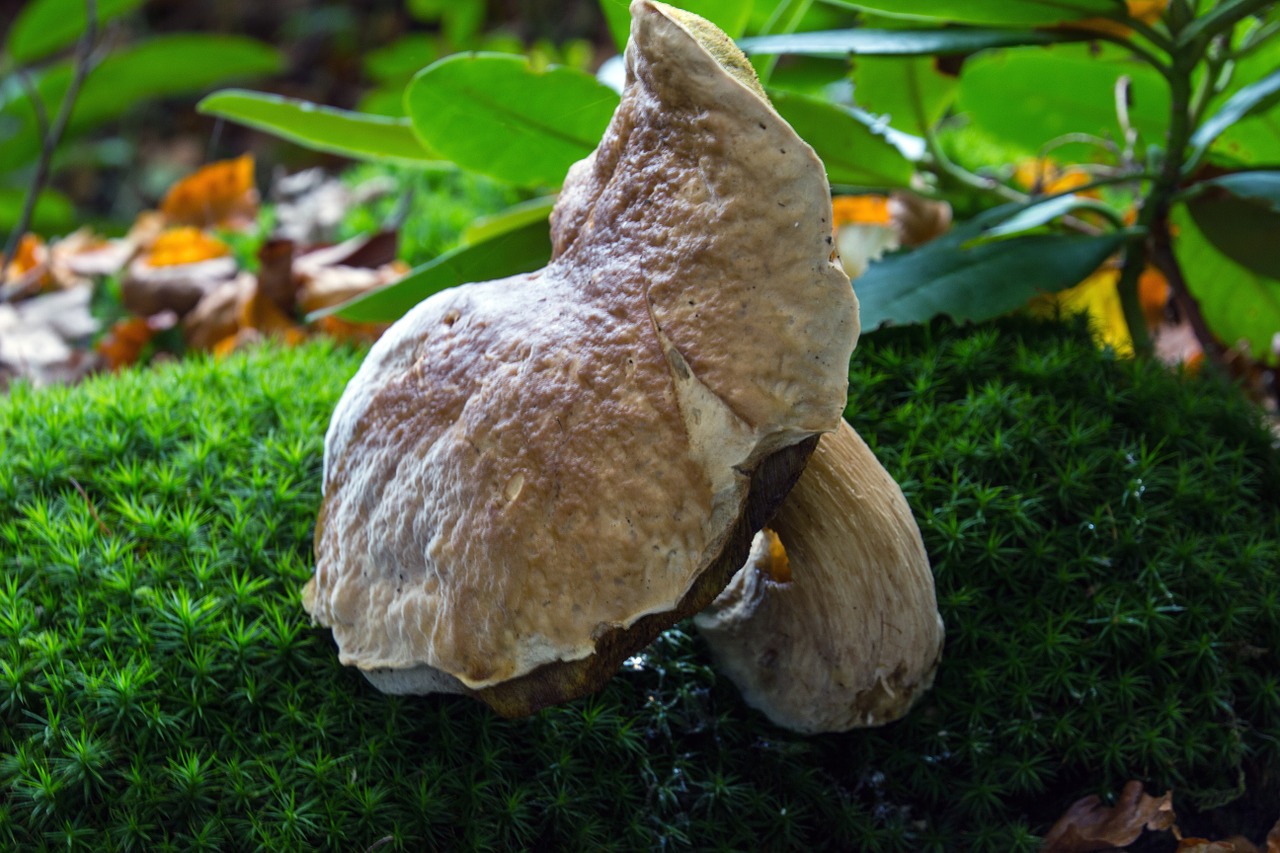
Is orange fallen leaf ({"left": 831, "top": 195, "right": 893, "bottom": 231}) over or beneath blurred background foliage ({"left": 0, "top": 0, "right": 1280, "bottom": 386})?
beneath

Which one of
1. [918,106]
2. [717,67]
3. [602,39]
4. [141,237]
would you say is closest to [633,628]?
[717,67]

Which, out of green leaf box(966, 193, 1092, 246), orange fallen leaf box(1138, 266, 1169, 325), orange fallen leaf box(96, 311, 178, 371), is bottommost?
orange fallen leaf box(96, 311, 178, 371)

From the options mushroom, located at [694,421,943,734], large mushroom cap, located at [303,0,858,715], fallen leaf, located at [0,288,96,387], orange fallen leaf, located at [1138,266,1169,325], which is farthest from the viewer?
fallen leaf, located at [0,288,96,387]

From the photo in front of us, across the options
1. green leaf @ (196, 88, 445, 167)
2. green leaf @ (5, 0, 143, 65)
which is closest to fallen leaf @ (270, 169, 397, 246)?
green leaf @ (196, 88, 445, 167)

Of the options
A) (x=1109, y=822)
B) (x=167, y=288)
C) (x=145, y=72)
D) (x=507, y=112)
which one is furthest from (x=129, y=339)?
(x=145, y=72)

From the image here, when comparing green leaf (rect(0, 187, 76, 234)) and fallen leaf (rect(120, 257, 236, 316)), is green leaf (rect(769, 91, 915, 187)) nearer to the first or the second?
fallen leaf (rect(120, 257, 236, 316))

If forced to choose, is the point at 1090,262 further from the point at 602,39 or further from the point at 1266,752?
the point at 602,39

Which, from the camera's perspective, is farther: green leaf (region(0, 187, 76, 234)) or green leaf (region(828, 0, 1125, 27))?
green leaf (region(0, 187, 76, 234))

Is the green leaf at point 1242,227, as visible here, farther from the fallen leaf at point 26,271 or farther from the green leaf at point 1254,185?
the fallen leaf at point 26,271
